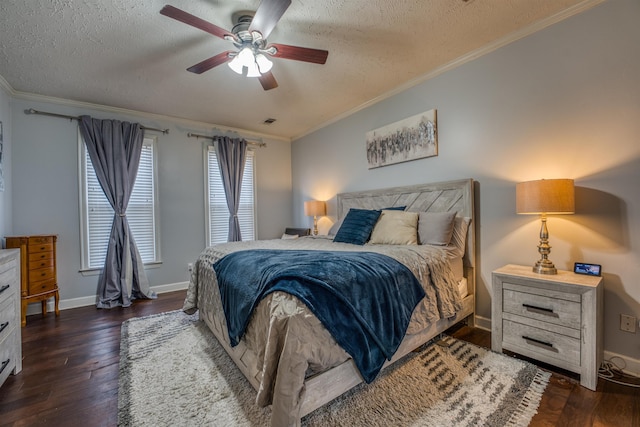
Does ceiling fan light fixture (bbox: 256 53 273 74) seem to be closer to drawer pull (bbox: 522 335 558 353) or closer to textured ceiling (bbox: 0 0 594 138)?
textured ceiling (bbox: 0 0 594 138)

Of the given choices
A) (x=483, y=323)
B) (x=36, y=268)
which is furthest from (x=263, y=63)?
(x=36, y=268)

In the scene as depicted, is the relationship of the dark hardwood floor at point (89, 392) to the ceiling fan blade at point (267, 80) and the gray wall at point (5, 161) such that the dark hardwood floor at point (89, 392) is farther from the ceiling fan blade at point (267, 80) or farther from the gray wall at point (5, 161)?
the ceiling fan blade at point (267, 80)

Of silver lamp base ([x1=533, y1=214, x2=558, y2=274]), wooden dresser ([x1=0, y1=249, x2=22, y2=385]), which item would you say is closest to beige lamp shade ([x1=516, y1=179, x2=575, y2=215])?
silver lamp base ([x1=533, y1=214, x2=558, y2=274])

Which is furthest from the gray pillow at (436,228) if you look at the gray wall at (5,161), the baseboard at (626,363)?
the gray wall at (5,161)

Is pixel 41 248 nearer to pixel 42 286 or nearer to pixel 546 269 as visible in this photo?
pixel 42 286

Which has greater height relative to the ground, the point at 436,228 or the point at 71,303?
the point at 436,228

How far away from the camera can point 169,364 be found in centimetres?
197

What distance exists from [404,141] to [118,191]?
12.4 ft

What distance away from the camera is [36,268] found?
Result: 2936mm

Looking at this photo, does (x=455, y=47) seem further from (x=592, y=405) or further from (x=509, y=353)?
(x=592, y=405)

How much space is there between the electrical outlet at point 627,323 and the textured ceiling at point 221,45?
2.28 metres

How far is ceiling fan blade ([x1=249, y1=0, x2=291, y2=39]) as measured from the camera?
63.7 inches

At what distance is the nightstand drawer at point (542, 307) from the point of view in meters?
1.73

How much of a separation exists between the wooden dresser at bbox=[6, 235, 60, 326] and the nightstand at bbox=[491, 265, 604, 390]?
453cm
